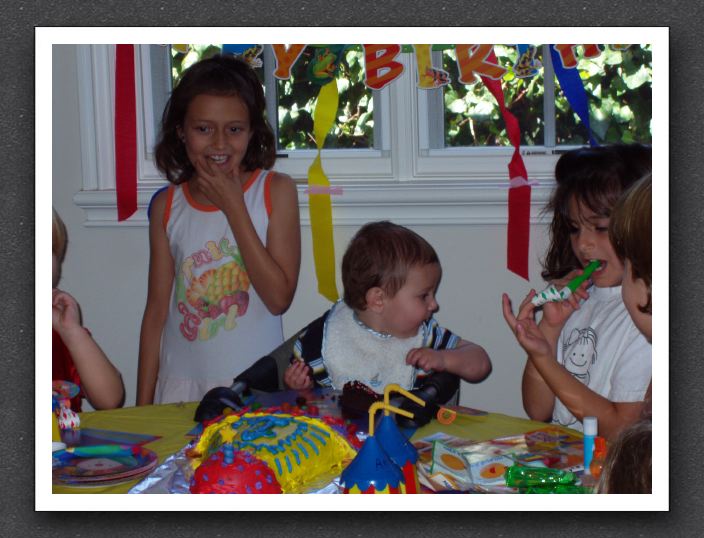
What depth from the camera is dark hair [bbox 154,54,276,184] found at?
174 centimetres

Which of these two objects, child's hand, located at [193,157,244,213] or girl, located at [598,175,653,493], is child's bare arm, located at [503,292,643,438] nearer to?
girl, located at [598,175,653,493]

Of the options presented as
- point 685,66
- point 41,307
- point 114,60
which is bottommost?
point 41,307

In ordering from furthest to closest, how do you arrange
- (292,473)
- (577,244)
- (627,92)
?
1. (627,92)
2. (577,244)
3. (292,473)

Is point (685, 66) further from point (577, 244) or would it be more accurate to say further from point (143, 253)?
point (143, 253)

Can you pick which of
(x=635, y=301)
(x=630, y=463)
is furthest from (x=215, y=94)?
(x=630, y=463)

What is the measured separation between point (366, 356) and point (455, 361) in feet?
0.57

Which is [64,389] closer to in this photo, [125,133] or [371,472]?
[371,472]

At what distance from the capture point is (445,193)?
1.87 meters

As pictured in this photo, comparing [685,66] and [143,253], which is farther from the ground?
[685,66]

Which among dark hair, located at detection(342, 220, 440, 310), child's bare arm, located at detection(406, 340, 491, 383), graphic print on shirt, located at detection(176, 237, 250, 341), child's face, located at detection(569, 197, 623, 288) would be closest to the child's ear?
dark hair, located at detection(342, 220, 440, 310)

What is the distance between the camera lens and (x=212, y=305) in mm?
1772

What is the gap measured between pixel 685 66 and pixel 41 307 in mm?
812

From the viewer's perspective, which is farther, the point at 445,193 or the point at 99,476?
the point at 445,193

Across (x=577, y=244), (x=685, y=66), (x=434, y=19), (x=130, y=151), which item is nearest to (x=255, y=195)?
(x=130, y=151)
